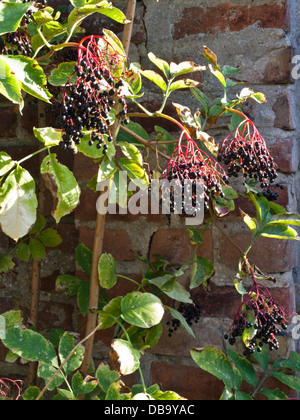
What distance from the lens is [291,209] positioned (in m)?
1.07

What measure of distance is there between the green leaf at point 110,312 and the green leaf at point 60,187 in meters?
0.20

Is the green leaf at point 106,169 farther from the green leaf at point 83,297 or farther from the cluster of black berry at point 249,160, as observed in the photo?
the green leaf at point 83,297

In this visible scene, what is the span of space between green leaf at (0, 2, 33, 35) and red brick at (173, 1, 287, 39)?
1.62 feet

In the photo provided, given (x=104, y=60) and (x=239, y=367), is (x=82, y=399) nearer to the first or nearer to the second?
(x=239, y=367)

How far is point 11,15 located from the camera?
0.68 meters

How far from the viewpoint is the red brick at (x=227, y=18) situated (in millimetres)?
1045

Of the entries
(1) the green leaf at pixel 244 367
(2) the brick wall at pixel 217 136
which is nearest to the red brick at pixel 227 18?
(2) the brick wall at pixel 217 136

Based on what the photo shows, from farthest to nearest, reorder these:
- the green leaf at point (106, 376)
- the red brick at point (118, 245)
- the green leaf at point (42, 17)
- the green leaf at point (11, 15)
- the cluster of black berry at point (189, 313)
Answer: the red brick at point (118, 245) → the cluster of black berry at point (189, 313) → the green leaf at point (106, 376) → the green leaf at point (42, 17) → the green leaf at point (11, 15)

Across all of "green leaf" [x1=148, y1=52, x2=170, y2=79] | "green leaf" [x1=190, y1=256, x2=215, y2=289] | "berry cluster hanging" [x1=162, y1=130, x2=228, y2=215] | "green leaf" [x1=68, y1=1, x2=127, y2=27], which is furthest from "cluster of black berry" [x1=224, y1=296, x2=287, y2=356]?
"green leaf" [x1=68, y1=1, x2=127, y2=27]

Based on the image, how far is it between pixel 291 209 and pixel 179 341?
0.38 m

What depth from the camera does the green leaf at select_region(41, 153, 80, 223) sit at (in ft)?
2.62

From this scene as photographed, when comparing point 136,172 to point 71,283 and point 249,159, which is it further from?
point 71,283

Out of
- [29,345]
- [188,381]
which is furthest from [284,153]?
[29,345]

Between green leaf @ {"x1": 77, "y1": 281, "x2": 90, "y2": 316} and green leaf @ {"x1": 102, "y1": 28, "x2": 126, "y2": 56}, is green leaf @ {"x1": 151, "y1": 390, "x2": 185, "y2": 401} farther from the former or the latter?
green leaf @ {"x1": 102, "y1": 28, "x2": 126, "y2": 56}
